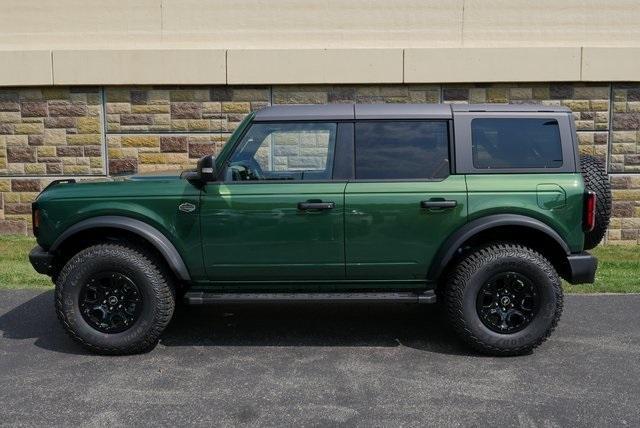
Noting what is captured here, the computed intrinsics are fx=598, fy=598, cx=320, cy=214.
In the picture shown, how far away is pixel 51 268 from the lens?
464 centimetres

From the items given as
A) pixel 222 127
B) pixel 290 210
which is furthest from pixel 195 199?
pixel 222 127

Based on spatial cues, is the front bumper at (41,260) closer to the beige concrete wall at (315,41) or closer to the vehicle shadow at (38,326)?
the vehicle shadow at (38,326)

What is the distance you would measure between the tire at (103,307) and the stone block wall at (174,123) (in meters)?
4.51

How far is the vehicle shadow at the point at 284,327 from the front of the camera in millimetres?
4809

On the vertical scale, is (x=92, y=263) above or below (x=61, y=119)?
below

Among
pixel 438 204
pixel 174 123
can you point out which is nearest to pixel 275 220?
pixel 438 204

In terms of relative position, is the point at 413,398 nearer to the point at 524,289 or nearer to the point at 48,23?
the point at 524,289

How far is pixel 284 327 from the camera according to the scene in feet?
17.1

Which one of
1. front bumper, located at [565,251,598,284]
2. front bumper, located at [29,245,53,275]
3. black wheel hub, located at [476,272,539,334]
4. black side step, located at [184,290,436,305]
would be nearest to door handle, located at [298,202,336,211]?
black side step, located at [184,290,436,305]

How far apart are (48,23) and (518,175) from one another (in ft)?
24.4

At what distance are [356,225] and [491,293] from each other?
1138mm

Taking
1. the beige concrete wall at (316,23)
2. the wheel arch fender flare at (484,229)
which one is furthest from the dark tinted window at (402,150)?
the beige concrete wall at (316,23)

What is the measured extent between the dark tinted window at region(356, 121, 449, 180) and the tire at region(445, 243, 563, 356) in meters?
Result: 0.76

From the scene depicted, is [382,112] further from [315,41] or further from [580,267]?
[315,41]
